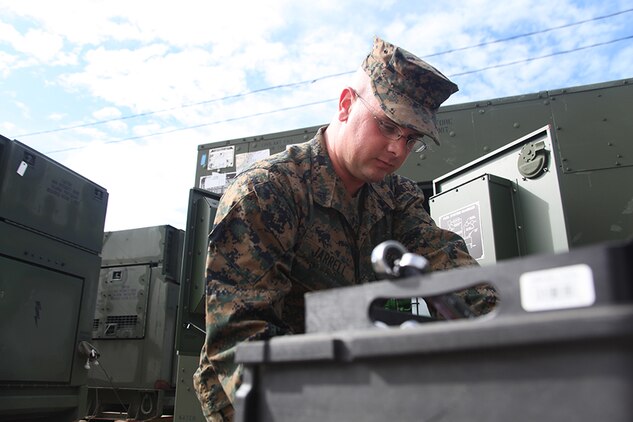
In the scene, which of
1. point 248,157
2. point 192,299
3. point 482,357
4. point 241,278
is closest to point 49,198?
point 248,157

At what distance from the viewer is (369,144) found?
72.8 inches

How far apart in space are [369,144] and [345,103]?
223 millimetres

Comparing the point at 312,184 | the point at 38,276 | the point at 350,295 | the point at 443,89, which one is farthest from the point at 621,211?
the point at 38,276

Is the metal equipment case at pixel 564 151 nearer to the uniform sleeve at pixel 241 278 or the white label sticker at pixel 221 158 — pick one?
the white label sticker at pixel 221 158

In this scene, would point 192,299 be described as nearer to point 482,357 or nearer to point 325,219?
point 325,219

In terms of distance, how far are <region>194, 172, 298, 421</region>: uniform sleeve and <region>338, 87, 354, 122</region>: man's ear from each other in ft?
1.47

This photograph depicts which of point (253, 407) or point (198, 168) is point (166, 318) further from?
point (253, 407)

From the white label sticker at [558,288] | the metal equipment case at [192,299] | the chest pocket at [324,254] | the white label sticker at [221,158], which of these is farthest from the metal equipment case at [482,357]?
the white label sticker at [221,158]

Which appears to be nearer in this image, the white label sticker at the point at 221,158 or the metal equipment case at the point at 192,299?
the metal equipment case at the point at 192,299

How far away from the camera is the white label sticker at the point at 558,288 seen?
521 millimetres

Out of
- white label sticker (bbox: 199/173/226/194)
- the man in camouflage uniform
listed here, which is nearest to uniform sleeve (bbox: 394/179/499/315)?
the man in camouflage uniform

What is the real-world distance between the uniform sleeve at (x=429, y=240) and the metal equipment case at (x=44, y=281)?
265cm

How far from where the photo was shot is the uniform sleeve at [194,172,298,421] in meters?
1.19

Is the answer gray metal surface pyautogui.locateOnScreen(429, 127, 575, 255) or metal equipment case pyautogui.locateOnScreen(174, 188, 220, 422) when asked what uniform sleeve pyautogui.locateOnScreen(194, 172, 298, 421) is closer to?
gray metal surface pyautogui.locateOnScreen(429, 127, 575, 255)
